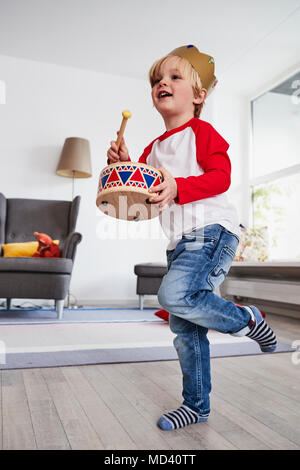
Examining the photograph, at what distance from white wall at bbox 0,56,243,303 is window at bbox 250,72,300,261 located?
129 centimetres

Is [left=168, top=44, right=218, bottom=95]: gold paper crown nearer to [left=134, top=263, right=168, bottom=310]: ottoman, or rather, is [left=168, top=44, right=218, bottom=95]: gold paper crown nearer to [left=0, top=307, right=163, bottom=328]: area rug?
[left=0, top=307, right=163, bottom=328]: area rug

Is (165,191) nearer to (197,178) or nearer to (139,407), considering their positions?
(197,178)

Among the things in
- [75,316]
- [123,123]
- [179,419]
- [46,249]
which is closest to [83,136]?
[46,249]

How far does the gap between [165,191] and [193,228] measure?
0.16 metres

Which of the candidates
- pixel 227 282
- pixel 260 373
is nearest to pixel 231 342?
pixel 260 373

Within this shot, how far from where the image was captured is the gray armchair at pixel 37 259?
9.14ft

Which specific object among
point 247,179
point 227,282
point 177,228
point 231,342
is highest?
point 247,179

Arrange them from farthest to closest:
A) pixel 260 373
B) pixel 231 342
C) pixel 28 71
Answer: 1. pixel 28 71
2. pixel 231 342
3. pixel 260 373

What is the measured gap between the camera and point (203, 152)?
3.39 feet

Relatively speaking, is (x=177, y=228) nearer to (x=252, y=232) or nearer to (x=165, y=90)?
(x=165, y=90)

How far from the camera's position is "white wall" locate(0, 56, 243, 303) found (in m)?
4.31

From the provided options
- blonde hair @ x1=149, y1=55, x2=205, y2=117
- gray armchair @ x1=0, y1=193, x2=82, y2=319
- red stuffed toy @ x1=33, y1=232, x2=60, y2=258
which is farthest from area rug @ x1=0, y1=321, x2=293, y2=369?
blonde hair @ x1=149, y1=55, x2=205, y2=117

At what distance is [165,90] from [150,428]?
881 mm

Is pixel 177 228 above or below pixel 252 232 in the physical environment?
below
